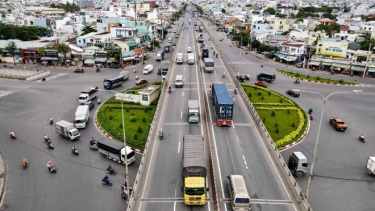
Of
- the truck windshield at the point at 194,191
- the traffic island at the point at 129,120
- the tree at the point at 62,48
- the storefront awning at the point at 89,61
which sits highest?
the tree at the point at 62,48

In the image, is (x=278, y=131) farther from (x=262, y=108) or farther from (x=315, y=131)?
(x=262, y=108)

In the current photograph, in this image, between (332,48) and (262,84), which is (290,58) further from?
(262,84)

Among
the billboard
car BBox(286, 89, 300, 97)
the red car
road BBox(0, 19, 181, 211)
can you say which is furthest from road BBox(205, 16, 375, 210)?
road BBox(0, 19, 181, 211)

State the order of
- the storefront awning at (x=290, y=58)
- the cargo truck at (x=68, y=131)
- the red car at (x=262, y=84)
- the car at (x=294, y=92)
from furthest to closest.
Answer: the storefront awning at (x=290, y=58), the red car at (x=262, y=84), the car at (x=294, y=92), the cargo truck at (x=68, y=131)

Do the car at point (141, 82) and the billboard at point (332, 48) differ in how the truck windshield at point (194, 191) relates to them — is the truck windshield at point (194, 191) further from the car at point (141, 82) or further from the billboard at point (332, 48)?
the billboard at point (332, 48)

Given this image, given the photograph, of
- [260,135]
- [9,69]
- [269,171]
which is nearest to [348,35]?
[260,135]

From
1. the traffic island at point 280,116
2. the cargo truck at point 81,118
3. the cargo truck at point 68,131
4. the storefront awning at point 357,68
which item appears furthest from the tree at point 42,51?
the storefront awning at point 357,68

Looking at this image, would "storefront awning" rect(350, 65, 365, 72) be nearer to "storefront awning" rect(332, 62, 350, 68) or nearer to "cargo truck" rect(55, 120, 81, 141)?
"storefront awning" rect(332, 62, 350, 68)
